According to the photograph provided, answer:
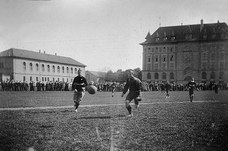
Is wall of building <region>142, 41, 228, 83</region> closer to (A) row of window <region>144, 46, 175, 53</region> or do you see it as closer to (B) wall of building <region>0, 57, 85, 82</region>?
(A) row of window <region>144, 46, 175, 53</region>

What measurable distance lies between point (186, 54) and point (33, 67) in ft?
139

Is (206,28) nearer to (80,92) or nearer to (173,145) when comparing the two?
(80,92)

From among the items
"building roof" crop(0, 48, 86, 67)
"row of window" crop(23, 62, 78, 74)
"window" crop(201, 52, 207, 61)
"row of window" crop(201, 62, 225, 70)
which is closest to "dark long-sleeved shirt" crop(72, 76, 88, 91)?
"building roof" crop(0, 48, 86, 67)

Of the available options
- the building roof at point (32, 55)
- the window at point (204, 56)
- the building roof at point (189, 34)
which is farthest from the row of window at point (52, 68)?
the window at point (204, 56)

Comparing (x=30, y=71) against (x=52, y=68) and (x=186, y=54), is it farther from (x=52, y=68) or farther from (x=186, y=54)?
(x=186, y=54)

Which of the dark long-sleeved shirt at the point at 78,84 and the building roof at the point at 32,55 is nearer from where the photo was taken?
the dark long-sleeved shirt at the point at 78,84

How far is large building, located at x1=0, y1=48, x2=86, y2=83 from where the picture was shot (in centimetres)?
5128

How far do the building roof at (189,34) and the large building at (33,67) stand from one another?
2674 centimetres

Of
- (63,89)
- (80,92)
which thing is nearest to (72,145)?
(80,92)

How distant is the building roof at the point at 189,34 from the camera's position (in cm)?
6894

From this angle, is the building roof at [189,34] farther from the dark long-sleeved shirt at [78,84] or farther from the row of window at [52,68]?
the dark long-sleeved shirt at [78,84]

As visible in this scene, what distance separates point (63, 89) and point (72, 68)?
105 feet

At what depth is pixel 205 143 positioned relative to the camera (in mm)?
5938

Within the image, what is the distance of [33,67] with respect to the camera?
62.4 meters
